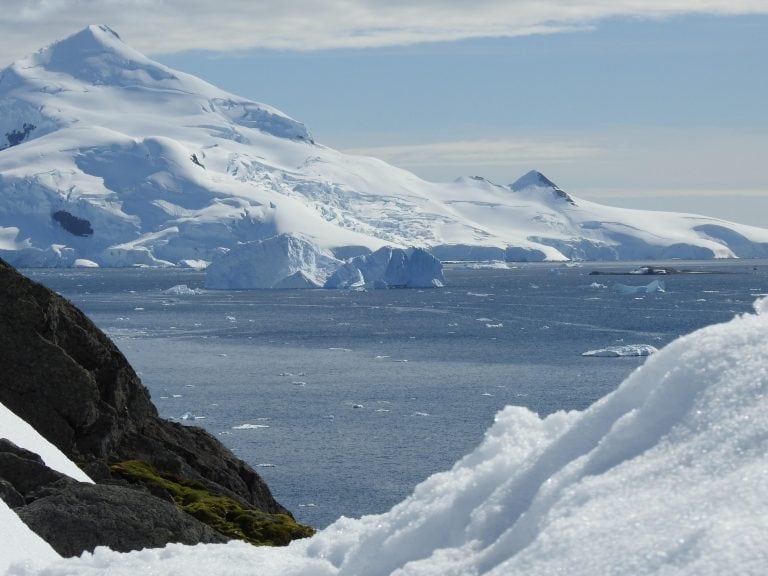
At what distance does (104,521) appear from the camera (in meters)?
12.7

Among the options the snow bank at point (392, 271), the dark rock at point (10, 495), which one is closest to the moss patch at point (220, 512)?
the dark rock at point (10, 495)

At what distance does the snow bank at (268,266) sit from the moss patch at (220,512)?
143034mm

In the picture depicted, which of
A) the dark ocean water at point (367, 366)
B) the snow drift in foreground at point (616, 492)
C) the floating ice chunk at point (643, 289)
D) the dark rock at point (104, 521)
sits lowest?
the dark ocean water at point (367, 366)

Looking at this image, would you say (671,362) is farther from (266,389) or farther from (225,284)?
(225,284)

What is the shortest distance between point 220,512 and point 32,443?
3.39 metres

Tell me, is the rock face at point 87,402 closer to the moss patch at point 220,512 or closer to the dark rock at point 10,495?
the moss patch at point 220,512

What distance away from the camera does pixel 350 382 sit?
66812mm

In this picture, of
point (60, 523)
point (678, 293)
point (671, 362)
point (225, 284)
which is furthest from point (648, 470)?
point (225, 284)

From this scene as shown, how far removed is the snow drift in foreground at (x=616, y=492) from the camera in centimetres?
577

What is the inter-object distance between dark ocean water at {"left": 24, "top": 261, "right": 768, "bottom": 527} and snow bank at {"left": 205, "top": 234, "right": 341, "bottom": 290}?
1495 cm

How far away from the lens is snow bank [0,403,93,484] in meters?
16.9

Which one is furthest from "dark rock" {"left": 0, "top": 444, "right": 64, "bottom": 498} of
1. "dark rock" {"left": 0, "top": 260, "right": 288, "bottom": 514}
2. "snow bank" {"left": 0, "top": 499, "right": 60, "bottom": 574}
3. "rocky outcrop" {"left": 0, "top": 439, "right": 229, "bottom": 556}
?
"dark rock" {"left": 0, "top": 260, "right": 288, "bottom": 514}

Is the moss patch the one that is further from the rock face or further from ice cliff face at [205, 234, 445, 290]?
ice cliff face at [205, 234, 445, 290]

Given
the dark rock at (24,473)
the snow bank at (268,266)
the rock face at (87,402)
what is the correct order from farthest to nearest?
the snow bank at (268,266), the rock face at (87,402), the dark rock at (24,473)
